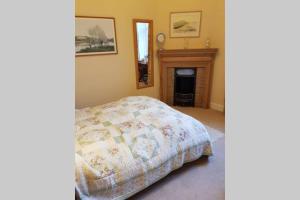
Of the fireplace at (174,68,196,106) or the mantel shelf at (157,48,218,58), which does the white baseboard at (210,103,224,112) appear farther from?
the mantel shelf at (157,48,218,58)

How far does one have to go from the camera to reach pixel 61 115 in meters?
0.53

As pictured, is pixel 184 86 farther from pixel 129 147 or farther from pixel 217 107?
pixel 129 147

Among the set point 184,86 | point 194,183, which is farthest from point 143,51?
point 194,183

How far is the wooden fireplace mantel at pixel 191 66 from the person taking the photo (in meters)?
3.93

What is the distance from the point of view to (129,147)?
1.92 metres

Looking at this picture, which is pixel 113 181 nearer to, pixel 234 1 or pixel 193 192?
pixel 193 192

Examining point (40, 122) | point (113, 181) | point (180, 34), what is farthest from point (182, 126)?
point (180, 34)

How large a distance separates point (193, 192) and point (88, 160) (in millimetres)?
1040

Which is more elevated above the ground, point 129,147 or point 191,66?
point 191,66

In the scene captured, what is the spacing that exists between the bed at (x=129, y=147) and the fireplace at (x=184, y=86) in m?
1.77

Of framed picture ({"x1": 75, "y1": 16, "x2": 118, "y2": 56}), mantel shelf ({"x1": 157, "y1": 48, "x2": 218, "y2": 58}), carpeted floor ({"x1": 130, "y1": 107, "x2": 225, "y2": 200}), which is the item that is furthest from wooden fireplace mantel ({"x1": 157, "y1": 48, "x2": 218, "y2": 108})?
carpeted floor ({"x1": 130, "y1": 107, "x2": 225, "y2": 200})

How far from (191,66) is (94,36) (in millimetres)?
1935

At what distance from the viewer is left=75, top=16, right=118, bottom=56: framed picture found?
3129mm

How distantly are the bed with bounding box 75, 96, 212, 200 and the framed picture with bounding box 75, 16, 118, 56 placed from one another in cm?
114
